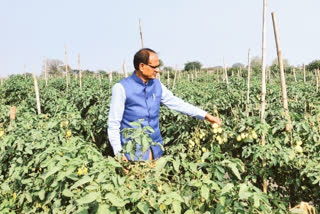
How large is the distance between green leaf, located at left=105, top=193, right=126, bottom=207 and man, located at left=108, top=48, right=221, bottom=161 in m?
0.77

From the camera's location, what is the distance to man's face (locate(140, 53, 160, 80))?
85.5 inches

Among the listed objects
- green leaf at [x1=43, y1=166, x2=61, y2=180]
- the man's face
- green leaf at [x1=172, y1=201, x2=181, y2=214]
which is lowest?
green leaf at [x1=172, y1=201, x2=181, y2=214]

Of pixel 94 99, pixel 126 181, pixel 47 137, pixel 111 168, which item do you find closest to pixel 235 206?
pixel 126 181

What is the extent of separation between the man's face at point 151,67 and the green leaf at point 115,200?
1199 mm

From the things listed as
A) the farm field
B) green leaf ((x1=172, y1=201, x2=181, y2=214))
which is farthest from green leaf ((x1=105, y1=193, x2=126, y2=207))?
green leaf ((x1=172, y1=201, x2=181, y2=214))

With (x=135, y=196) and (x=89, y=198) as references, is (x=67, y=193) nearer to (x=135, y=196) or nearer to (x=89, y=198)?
(x=89, y=198)

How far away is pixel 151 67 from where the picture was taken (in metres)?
2.21

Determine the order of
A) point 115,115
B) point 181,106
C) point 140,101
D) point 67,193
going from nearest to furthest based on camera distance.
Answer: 1. point 67,193
2. point 115,115
3. point 140,101
4. point 181,106

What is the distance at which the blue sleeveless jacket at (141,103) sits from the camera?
7.47 ft

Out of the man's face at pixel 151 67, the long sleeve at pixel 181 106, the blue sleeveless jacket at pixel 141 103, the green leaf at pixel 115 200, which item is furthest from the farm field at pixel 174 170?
the man's face at pixel 151 67

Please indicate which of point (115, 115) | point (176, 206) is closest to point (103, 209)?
point (176, 206)

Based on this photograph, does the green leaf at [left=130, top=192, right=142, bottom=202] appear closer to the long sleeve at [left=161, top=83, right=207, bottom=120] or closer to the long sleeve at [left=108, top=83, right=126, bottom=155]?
the long sleeve at [left=108, top=83, right=126, bottom=155]

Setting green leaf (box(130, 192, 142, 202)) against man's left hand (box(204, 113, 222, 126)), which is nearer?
green leaf (box(130, 192, 142, 202))

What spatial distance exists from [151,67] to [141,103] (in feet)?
1.10
